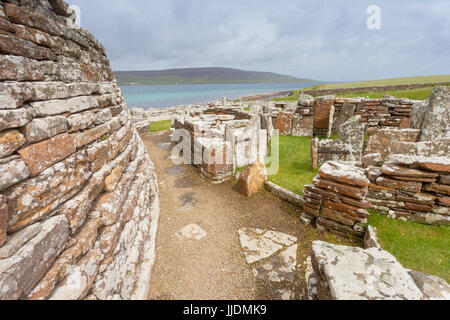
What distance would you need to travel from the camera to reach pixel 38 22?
2.10 metres

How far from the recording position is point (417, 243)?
3.90 meters

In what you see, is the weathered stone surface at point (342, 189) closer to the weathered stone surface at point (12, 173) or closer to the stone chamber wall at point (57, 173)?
the stone chamber wall at point (57, 173)

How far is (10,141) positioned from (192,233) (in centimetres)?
377

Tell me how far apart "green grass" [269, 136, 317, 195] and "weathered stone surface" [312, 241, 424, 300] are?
353 centimetres

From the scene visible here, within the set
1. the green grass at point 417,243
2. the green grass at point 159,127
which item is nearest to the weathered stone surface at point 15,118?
the green grass at point 417,243

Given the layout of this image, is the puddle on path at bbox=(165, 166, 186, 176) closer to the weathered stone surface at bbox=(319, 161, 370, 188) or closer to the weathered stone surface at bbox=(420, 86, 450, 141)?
the weathered stone surface at bbox=(319, 161, 370, 188)

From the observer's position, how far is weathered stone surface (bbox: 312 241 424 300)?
80.7 inches

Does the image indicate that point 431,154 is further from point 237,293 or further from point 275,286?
point 237,293

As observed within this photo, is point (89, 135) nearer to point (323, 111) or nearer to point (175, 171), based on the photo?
point (175, 171)

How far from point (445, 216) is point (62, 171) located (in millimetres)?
6835

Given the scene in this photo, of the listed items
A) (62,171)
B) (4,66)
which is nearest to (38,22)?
(4,66)

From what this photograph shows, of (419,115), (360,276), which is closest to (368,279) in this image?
(360,276)

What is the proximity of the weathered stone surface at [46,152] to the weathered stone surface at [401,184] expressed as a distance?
596 centimetres
